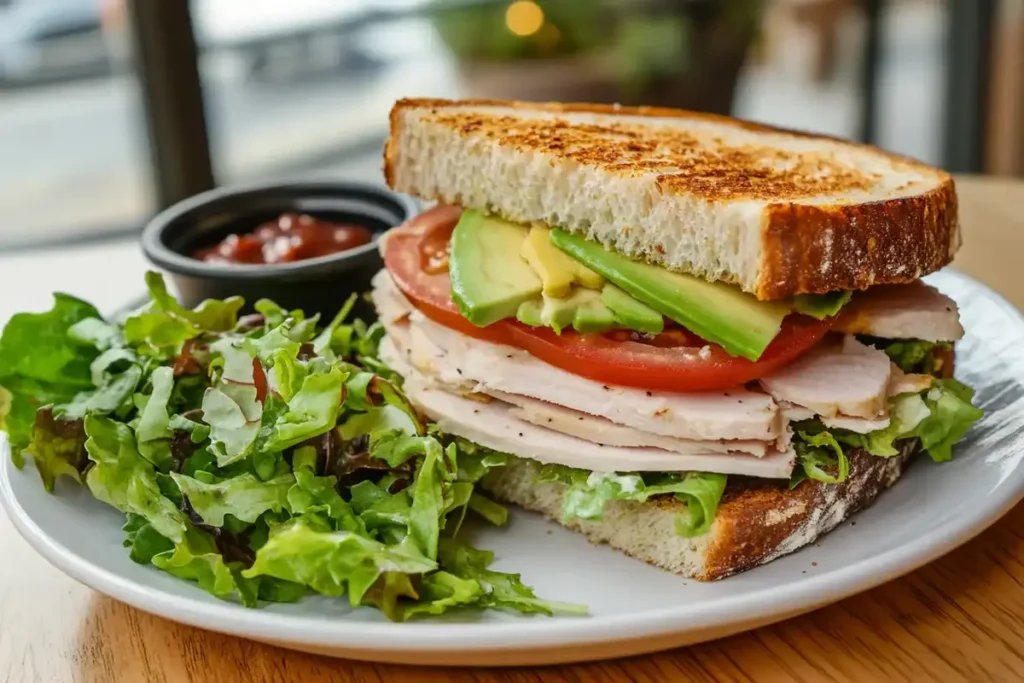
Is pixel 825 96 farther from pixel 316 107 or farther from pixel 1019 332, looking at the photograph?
pixel 1019 332

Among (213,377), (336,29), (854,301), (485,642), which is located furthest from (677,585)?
(336,29)

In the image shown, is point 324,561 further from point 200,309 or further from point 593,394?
point 200,309

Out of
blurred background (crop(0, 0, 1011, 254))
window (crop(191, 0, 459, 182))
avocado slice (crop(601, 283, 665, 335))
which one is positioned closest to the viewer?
avocado slice (crop(601, 283, 665, 335))

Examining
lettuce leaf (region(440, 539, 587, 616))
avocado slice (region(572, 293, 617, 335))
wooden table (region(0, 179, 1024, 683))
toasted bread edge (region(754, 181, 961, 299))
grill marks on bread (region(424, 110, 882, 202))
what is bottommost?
wooden table (region(0, 179, 1024, 683))

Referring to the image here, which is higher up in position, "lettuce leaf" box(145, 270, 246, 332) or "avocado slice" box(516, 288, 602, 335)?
"avocado slice" box(516, 288, 602, 335)

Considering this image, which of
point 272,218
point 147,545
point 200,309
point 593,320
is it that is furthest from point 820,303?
point 272,218

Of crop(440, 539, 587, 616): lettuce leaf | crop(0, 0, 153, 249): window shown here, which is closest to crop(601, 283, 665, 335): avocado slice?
crop(440, 539, 587, 616): lettuce leaf

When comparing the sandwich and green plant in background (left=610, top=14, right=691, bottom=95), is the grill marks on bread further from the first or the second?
green plant in background (left=610, top=14, right=691, bottom=95)
